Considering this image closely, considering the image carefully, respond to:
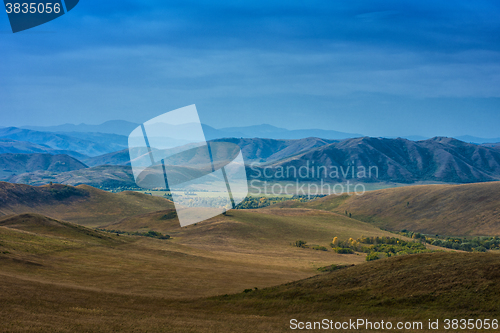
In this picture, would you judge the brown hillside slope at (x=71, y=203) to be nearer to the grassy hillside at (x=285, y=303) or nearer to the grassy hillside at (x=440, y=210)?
the grassy hillside at (x=440, y=210)

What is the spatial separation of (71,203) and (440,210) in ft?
591

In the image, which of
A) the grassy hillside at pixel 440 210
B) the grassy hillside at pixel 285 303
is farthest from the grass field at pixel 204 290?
the grassy hillside at pixel 440 210

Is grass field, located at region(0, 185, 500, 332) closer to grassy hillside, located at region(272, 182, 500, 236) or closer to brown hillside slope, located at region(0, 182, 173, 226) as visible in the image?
grassy hillside, located at region(272, 182, 500, 236)

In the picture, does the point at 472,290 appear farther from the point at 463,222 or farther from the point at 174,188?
the point at 463,222

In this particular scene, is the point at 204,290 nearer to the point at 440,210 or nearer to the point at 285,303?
the point at 285,303

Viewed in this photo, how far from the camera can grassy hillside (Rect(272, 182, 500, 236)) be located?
454 feet

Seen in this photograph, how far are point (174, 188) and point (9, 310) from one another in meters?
14.0

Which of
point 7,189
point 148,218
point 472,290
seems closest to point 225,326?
point 472,290

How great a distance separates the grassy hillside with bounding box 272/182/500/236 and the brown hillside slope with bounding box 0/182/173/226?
392 ft

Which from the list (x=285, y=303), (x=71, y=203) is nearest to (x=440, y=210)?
(x=285, y=303)

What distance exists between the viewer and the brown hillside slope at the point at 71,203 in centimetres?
16012

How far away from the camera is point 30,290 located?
27.5 m

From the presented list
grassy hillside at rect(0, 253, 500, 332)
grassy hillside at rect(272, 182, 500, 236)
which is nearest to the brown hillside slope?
grassy hillside at rect(272, 182, 500, 236)

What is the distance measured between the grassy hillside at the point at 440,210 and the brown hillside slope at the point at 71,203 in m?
120
